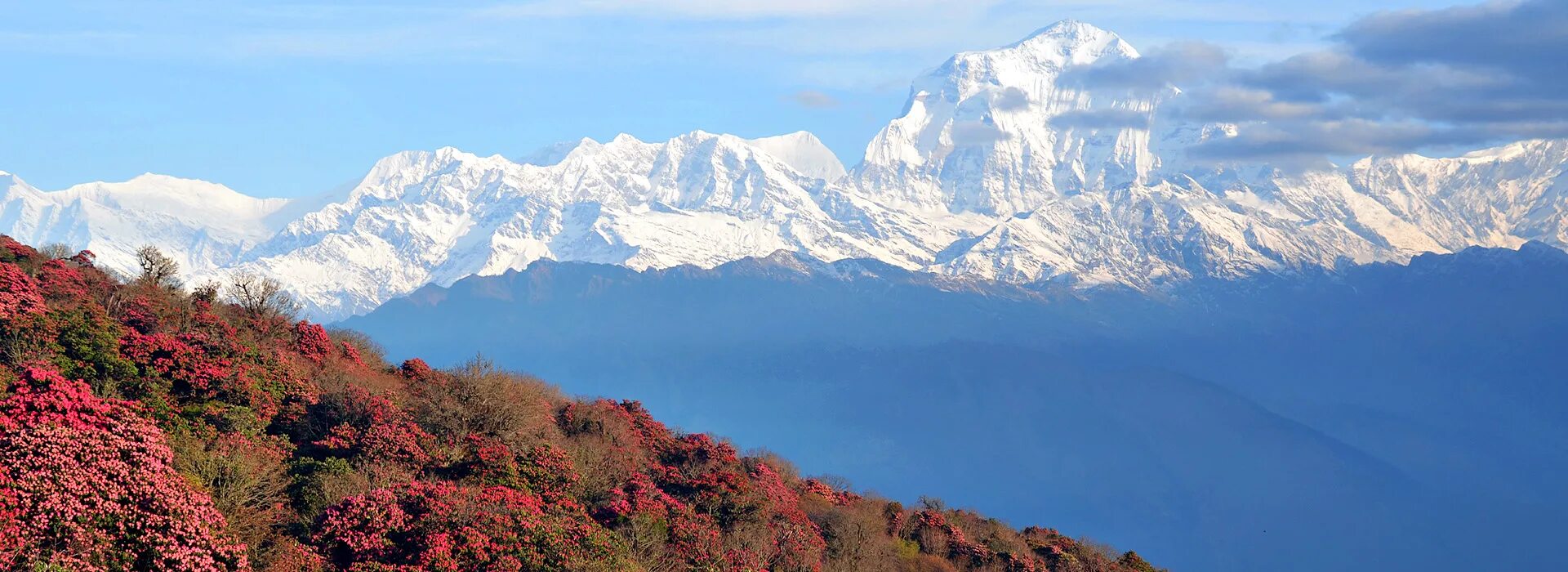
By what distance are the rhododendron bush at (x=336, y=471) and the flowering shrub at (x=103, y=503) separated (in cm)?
8

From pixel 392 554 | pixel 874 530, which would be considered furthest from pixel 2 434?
pixel 874 530

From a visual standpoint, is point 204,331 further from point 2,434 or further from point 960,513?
point 960,513

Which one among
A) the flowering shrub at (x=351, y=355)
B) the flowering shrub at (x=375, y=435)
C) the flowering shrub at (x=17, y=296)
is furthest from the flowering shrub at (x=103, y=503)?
the flowering shrub at (x=351, y=355)

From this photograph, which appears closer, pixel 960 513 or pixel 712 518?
pixel 712 518

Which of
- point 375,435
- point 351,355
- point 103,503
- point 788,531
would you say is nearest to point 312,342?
point 351,355

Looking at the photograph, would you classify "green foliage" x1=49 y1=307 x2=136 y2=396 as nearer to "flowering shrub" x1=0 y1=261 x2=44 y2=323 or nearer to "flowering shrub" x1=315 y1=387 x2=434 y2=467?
"flowering shrub" x1=0 y1=261 x2=44 y2=323

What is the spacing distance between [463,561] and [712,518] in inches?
854

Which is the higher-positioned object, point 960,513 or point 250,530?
point 960,513

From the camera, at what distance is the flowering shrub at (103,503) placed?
1629 inches

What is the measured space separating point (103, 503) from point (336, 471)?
1513 cm

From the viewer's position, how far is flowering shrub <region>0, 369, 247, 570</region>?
4138 centimetres

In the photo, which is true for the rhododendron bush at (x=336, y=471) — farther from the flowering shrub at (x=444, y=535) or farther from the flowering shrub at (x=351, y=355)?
the flowering shrub at (x=351, y=355)

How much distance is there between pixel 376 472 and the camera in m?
58.5

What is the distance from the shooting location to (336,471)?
190ft
